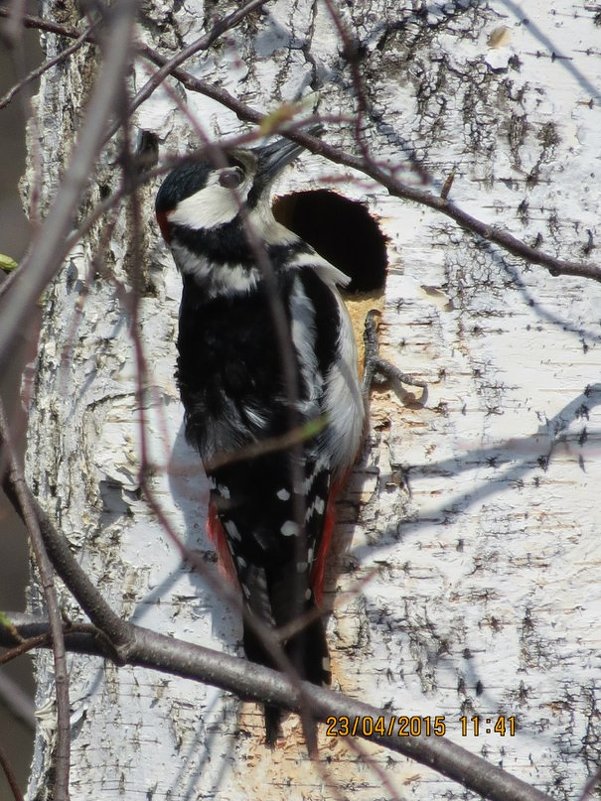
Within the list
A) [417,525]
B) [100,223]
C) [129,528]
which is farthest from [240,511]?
[100,223]

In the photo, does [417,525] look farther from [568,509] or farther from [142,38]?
[142,38]

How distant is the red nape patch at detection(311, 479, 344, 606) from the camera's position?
282 centimetres

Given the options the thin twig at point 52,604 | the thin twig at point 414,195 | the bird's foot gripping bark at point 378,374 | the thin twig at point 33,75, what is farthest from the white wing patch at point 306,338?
the thin twig at point 52,604

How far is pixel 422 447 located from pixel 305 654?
605 mm

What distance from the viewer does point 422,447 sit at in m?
2.82

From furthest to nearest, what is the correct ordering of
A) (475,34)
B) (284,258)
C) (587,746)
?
1. (284,258)
2. (475,34)
3. (587,746)

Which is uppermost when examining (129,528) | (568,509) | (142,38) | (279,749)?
(142,38)

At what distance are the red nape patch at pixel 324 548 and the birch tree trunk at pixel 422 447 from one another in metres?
0.03

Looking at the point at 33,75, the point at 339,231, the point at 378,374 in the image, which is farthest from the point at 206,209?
the point at 33,75

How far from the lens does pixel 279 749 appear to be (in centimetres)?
275

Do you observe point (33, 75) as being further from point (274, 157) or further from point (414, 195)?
point (274, 157)

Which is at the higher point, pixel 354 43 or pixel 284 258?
pixel 354 43

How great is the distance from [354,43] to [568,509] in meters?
1.34

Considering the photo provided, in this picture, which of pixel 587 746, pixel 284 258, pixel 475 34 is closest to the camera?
pixel 587 746
